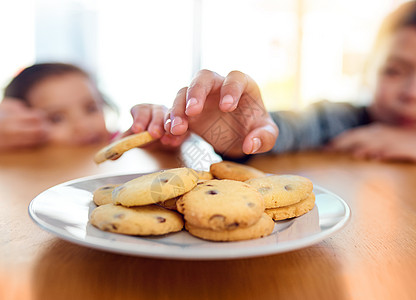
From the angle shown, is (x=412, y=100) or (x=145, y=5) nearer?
(x=412, y=100)

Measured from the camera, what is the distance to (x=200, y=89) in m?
0.57

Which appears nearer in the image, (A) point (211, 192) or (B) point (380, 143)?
(A) point (211, 192)

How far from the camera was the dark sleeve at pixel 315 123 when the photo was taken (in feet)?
4.34

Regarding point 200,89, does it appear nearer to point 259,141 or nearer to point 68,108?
point 259,141

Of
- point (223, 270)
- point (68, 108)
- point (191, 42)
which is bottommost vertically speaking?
point (223, 270)

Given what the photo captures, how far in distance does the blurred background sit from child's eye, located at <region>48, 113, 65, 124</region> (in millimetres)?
1792

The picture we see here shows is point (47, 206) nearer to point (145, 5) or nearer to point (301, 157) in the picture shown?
point (301, 157)

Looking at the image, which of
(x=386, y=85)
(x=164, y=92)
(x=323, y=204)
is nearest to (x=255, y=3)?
(x=164, y=92)

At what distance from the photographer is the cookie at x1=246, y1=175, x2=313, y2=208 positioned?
42 centimetres

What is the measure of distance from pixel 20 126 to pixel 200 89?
957mm

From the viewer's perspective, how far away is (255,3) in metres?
4.46

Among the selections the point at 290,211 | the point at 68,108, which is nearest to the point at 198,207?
the point at 290,211

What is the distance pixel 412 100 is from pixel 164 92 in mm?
2842

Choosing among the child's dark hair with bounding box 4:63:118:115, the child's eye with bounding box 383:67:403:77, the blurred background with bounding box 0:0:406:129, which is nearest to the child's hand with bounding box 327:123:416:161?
Result: the child's eye with bounding box 383:67:403:77
